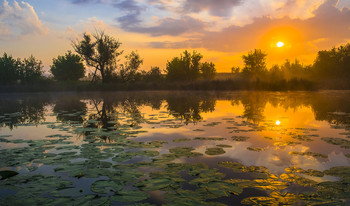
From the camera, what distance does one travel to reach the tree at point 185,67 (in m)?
61.5

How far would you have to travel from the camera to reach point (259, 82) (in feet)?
118

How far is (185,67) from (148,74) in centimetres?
1105

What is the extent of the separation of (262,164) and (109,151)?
3.81m

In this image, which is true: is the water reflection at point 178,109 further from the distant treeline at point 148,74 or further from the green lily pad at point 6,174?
the distant treeline at point 148,74

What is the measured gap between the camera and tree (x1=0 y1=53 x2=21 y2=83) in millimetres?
61250

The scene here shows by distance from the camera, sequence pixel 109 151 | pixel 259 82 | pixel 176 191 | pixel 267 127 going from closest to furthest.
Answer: pixel 176 191
pixel 109 151
pixel 267 127
pixel 259 82

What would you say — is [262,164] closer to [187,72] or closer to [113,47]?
[113,47]

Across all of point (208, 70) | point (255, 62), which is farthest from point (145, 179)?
point (208, 70)

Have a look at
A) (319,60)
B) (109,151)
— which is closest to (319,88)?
(319,60)

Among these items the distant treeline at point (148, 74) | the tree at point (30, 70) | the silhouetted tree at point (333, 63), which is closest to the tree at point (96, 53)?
the distant treeline at point (148, 74)

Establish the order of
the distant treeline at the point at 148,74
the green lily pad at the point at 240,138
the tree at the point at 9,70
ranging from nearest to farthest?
the green lily pad at the point at 240,138, the distant treeline at the point at 148,74, the tree at the point at 9,70

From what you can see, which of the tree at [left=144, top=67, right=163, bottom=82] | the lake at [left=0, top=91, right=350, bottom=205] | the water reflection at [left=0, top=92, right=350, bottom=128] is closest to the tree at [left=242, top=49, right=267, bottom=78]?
the tree at [left=144, top=67, right=163, bottom=82]

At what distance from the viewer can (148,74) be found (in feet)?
209

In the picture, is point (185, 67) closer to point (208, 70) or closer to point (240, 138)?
point (208, 70)
